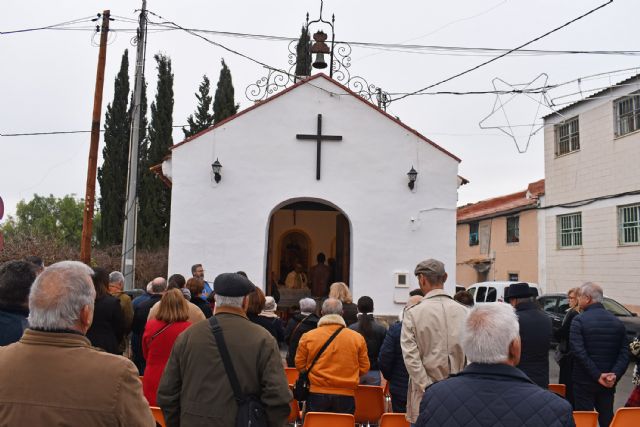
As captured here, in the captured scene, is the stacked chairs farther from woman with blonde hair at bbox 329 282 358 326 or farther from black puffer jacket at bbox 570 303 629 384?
woman with blonde hair at bbox 329 282 358 326

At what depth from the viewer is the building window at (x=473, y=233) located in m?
28.9

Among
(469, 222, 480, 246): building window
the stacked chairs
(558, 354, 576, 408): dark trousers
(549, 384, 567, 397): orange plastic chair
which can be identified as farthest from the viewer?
(469, 222, 480, 246): building window

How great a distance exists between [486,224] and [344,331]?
2418 centimetres

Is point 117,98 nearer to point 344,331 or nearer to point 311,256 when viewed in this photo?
point 311,256

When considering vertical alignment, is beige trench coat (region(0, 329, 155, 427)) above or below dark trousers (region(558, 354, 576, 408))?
above

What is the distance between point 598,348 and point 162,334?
13.8 ft

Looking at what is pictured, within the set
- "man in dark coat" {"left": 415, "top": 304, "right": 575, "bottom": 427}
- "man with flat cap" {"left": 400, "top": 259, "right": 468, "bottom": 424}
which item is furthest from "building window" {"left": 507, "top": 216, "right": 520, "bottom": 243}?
"man in dark coat" {"left": 415, "top": 304, "right": 575, "bottom": 427}

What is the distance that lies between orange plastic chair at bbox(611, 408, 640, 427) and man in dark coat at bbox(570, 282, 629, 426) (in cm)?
142

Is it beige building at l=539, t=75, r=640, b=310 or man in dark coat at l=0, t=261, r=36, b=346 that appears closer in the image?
man in dark coat at l=0, t=261, r=36, b=346

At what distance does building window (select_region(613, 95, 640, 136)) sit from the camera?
55.8 feet

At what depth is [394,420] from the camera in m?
4.36

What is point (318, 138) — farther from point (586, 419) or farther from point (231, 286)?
point (231, 286)

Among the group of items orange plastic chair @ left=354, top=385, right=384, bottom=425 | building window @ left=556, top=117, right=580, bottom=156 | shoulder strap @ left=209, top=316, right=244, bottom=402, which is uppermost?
building window @ left=556, top=117, right=580, bottom=156

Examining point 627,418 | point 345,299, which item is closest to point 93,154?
point 345,299
